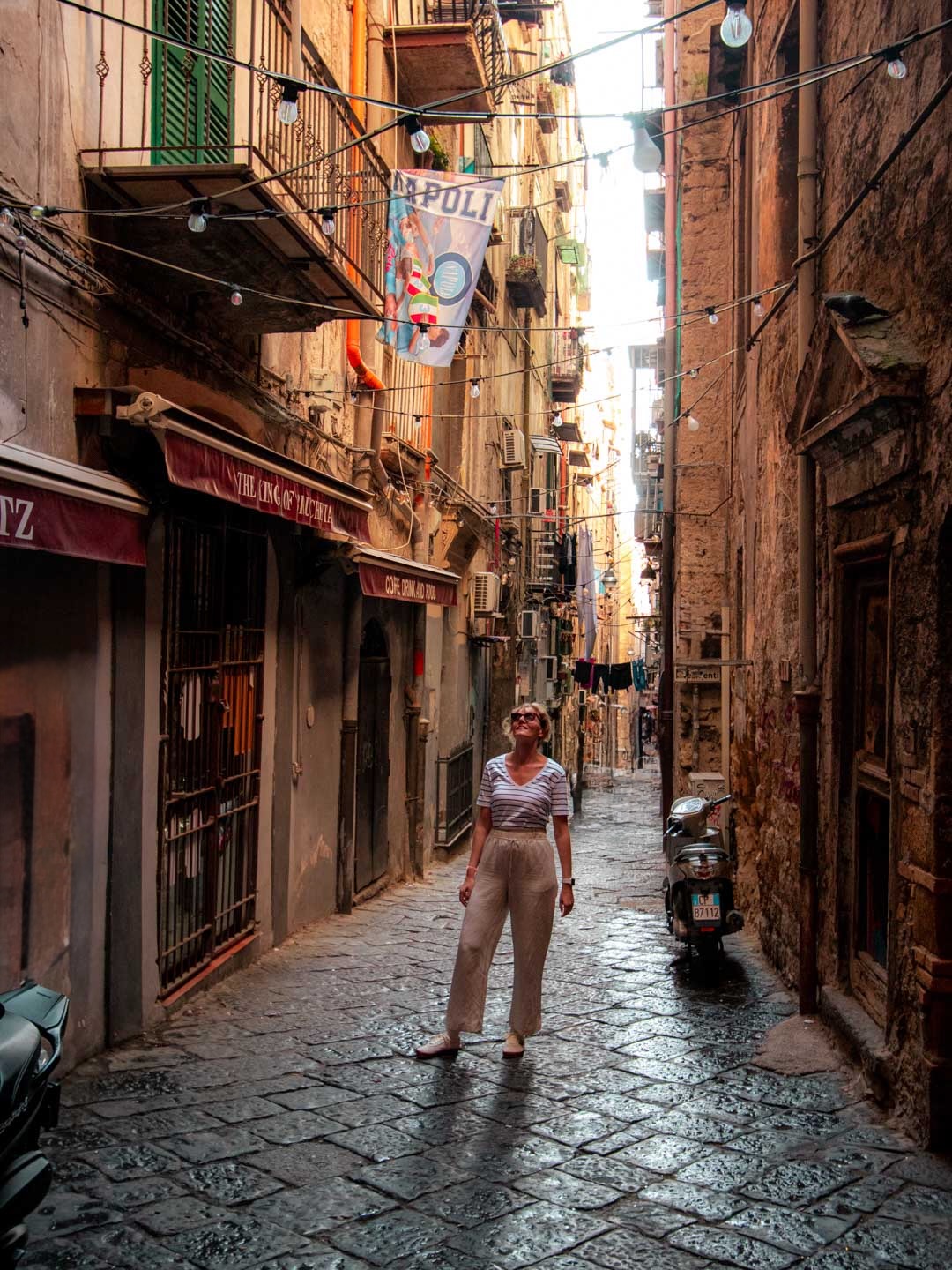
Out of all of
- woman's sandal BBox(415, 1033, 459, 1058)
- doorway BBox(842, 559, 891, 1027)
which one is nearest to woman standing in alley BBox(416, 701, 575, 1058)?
woman's sandal BBox(415, 1033, 459, 1058)

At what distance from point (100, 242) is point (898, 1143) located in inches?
199

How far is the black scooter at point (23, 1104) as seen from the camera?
9.88ft

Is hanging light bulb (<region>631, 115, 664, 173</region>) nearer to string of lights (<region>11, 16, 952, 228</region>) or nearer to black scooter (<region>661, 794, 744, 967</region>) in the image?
string of lights (<region>11, 16, 952, 228</region>)

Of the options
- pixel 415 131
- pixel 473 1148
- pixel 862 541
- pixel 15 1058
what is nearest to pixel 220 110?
pixel 415 131

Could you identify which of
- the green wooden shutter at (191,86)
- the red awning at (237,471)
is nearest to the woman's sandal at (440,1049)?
the red awning at (237,471)

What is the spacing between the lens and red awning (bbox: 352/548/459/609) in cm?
930

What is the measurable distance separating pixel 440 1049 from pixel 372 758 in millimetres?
5820

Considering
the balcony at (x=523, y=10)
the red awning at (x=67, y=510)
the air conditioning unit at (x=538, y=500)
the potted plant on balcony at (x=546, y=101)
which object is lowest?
the red awning at (x=67, y=510)

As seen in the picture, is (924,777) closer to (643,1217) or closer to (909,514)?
(909,514)

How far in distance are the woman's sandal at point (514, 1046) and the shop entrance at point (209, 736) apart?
1906 millimetres

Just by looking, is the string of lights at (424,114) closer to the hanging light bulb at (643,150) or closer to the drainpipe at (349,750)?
the hanging light bulb at (643,150)

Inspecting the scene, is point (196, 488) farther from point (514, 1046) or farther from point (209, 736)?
point (514, 1046)

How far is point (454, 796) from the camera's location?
1552cm

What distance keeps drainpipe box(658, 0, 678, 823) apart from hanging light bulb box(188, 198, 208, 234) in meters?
12.2
